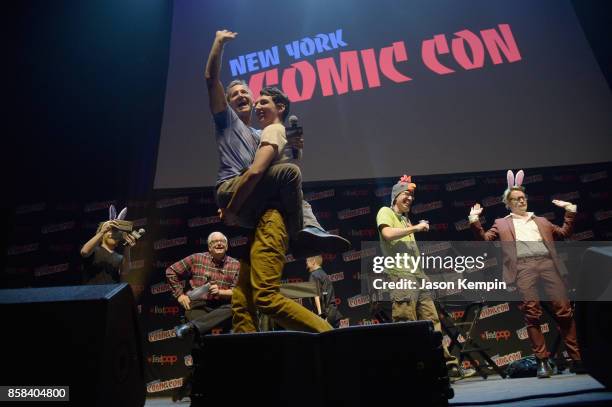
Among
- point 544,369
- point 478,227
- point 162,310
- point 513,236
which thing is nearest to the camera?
point 544,369

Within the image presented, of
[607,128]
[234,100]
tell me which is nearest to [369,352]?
[234,100]

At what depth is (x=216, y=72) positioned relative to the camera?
85.4 inches

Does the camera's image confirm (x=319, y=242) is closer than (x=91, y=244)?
Yes

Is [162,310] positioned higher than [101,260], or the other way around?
[101,260]

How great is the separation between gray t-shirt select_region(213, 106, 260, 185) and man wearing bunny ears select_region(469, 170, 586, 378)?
2516mm

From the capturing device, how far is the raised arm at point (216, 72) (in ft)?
7.03

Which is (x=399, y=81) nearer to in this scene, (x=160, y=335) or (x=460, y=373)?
(x=460, y=373)

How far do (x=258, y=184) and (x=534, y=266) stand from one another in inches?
108

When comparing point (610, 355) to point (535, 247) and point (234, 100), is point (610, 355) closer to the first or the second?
point (234, 100)

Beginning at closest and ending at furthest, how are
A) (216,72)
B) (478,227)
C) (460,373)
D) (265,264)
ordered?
1. (265,264)
2. (216,72)
3. (460,373)
4. (478,227)

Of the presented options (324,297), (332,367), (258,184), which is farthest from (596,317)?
(324,297)

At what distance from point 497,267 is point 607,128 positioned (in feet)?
5.42

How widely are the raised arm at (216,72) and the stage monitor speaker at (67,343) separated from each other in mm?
1081


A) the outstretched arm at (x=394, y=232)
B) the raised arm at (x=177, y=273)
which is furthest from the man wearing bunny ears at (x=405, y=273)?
the raised arm at (x=177, y=273)
